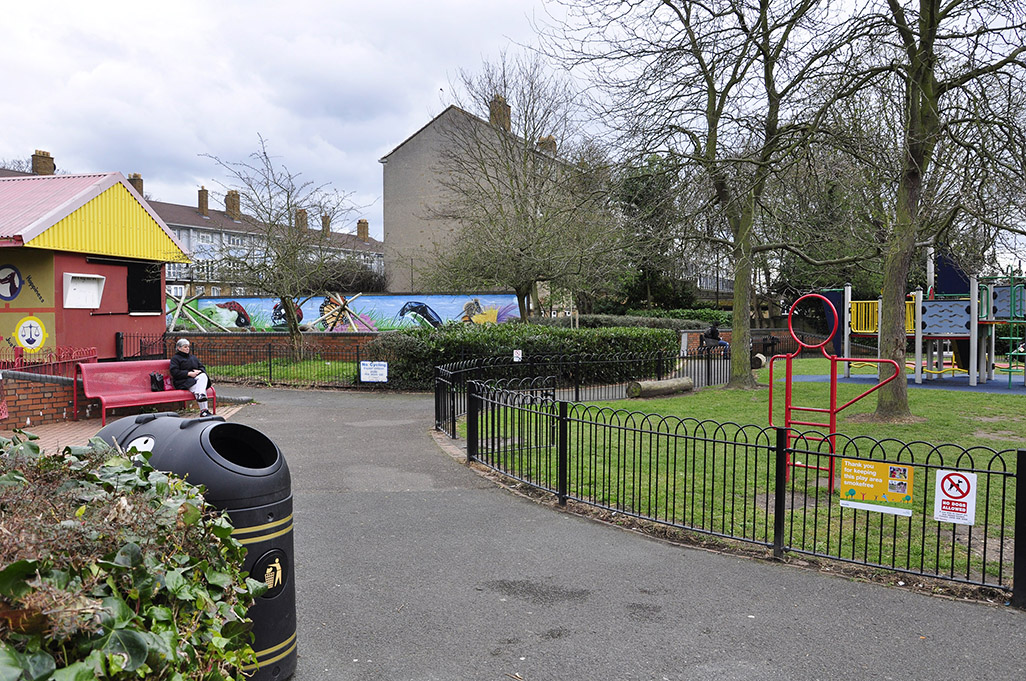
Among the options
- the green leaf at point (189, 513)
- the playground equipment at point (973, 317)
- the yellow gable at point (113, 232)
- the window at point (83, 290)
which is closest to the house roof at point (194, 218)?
the yellow gable at point (113, 232)

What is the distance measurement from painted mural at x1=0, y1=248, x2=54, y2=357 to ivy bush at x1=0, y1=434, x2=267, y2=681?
1568 centimetres

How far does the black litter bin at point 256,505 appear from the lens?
369 centimetres

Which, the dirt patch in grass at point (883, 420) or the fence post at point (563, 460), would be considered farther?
the dirt patch in grass at point (883, 420)

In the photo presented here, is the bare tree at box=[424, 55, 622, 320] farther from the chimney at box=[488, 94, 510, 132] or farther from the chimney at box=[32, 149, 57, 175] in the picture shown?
the chimney at box=[32, 149, 57, 175]

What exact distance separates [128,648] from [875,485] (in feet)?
16.9

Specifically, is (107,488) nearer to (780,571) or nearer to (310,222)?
(780,571)

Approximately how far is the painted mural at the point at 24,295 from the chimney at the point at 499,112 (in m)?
16.5

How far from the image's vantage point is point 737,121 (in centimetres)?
1330

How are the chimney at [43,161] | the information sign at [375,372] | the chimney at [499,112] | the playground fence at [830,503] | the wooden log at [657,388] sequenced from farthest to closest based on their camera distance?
the chimney at [43,161]
the chimney at [499,112]
the information sign at [375,372]
the wooden log at [657,388]
the playground fence at [830,503]

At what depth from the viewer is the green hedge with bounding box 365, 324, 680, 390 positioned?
1695 centimetres

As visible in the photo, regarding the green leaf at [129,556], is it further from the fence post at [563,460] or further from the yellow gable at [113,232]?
the yellow gable at [113,232]

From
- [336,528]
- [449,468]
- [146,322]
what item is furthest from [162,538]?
[146,322]

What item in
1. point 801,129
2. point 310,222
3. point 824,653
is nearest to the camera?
point 824,653

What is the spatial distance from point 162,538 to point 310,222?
72.3 ft
